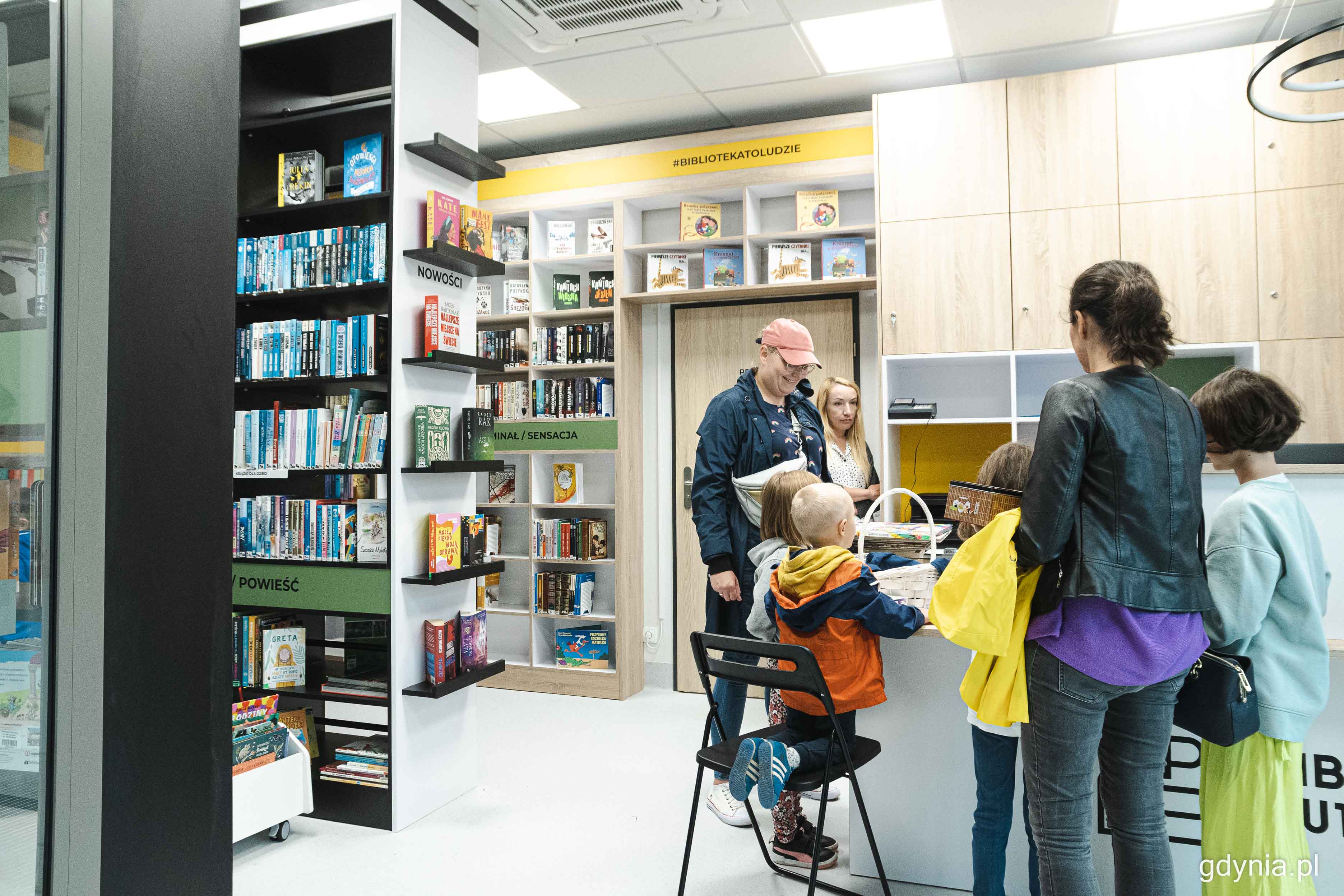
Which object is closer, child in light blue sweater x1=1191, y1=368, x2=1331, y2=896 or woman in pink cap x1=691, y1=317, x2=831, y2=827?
child in light blue sweater x1=1191, y1=368, x2=1331, y2=896

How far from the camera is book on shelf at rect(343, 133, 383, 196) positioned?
3.11 meters

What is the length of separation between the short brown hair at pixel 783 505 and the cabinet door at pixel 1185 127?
7.96 ft

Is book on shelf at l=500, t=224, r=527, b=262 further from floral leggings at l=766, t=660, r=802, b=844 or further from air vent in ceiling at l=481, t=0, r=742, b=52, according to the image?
floral leggings at l=766, t=660, r=802, b=844

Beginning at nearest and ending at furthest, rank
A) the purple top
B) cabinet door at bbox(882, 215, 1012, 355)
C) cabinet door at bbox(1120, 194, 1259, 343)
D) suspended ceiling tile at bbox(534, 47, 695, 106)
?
the purple top → cabinet door at bbox(1120, 194, 1259, 343) → cabinet door at bbox(882, 215, 1012, 355) → suspended ceiling tile at bbox(534, 47, 695, 106)

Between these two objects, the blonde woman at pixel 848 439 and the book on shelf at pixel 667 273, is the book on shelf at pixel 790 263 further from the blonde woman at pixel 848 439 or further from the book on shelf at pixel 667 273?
the blonde woman at pixel 848 439

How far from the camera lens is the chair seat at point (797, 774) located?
207 cm

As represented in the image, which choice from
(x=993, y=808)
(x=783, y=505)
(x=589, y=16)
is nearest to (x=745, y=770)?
(x=993, y=808)

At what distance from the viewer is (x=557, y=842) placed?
9.27 feet

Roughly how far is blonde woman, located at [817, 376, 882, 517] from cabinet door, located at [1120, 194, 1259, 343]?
135 centimetres

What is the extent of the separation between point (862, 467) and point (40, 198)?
3586 millimetres

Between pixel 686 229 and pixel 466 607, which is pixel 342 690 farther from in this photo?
pixel 686 229

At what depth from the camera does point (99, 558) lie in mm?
822

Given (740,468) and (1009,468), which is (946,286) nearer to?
(740,468)

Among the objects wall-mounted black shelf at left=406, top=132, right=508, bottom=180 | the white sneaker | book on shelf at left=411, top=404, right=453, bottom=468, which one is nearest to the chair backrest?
the white sneaker
